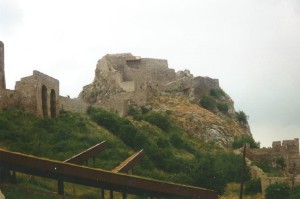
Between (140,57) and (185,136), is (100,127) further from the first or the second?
(140,57)

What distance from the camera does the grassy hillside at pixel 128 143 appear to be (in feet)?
118

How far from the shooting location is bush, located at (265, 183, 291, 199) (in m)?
35.6

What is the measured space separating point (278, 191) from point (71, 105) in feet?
57.3

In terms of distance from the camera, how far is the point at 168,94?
→ 198 ft

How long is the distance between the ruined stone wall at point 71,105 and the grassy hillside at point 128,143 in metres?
0.67

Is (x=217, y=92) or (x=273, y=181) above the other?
(x=217, y=92)

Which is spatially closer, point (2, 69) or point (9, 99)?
point (2, 69)

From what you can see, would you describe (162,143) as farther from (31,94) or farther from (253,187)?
(31,94)

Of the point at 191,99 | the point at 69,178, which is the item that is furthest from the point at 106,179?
the point at 191,99

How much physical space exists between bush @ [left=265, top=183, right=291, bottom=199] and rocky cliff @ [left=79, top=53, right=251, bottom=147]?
18.0 metres

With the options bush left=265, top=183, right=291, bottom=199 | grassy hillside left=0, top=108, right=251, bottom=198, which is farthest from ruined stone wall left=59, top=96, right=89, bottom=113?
bush left=265, top=183, right=291, bottom=199

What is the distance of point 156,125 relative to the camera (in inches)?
2061

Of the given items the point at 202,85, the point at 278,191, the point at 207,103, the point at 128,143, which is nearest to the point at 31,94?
the point at 128,143

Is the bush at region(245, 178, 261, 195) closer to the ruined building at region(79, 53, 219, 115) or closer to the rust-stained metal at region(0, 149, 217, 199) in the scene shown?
the ruined building at region(79, 53, 219, 115)
